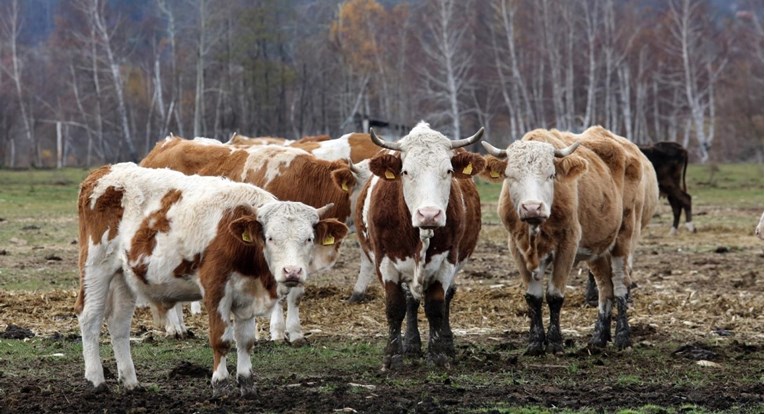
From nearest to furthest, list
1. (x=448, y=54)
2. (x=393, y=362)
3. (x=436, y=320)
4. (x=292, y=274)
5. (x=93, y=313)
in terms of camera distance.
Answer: (x=292, y=274) → (x=93, y=313) → (x=393, y=362) → (x=436, y=320) → (x=448, y=54)

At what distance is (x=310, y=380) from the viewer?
930cm

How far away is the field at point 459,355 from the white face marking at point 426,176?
1.34 m

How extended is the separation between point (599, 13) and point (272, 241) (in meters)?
56.9

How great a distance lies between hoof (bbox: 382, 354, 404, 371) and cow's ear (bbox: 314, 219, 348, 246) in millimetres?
1614

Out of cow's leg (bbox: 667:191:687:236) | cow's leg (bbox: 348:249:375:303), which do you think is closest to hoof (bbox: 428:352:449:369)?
cow's leg (bbox: 348:249:375:303)

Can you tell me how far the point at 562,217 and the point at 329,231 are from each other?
302cm

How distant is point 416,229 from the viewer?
9.88 m

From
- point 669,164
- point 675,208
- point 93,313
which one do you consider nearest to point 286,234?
point 93,313

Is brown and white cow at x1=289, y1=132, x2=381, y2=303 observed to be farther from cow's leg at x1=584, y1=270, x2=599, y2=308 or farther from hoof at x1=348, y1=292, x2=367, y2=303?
cow's leg at x1=584, y1=270, x2=599, y2=308

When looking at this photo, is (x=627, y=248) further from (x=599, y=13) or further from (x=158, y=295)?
(x=599, y=13)

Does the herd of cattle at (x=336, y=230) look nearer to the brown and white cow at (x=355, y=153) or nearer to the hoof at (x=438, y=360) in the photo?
the hoof at (x=438, y=360)

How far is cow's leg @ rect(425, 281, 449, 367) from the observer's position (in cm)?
987

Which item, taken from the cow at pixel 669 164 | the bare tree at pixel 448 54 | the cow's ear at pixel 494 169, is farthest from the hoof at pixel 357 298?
the bare tree at pixel 448 54

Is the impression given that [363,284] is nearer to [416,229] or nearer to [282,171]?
[282,171]
